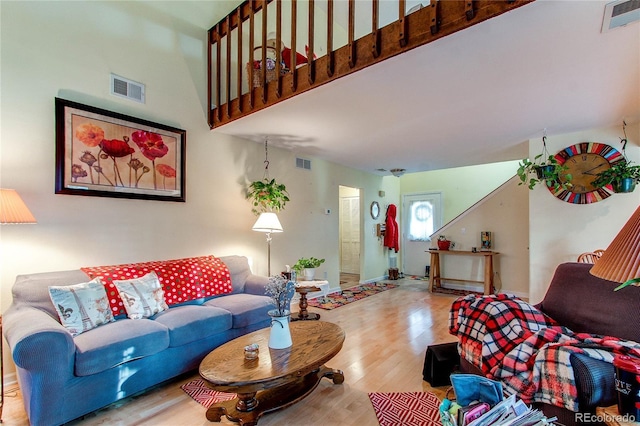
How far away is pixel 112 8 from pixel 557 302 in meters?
4.68

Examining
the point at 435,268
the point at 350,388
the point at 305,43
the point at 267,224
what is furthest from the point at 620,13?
the point at 435,268

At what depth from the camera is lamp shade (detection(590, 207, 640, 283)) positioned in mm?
918

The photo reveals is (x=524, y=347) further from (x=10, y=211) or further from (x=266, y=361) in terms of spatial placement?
(x=10, y=211)

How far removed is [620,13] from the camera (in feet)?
5.78

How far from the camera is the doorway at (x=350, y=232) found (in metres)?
7.51

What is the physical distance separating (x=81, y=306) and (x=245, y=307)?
4.06 feet

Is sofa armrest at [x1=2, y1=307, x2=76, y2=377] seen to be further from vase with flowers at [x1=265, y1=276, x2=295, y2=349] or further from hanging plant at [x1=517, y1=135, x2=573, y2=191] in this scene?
hanging plant at [x1=517, y1=135, x2=573, y2=191]

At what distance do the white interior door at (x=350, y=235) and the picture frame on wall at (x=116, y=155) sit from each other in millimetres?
4731

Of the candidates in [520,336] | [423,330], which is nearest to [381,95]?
[520,336]

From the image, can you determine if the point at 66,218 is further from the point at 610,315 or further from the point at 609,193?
the point at 609,193

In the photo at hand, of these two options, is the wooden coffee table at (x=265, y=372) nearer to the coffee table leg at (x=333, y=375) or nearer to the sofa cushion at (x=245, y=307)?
the coffee table leg at (x=333, y=375)

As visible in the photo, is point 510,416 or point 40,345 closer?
point 510,416

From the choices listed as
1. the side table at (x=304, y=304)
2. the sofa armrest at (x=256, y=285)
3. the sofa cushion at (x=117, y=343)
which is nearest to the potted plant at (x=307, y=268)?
the side table at (x=304, y=304)

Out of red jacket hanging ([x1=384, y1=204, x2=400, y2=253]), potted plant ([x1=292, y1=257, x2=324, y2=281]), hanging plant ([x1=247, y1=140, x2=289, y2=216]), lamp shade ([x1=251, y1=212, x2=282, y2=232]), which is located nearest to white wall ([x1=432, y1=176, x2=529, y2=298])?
red jacket hanging ([x1=384, y1=204, x2=400, y2=253])
